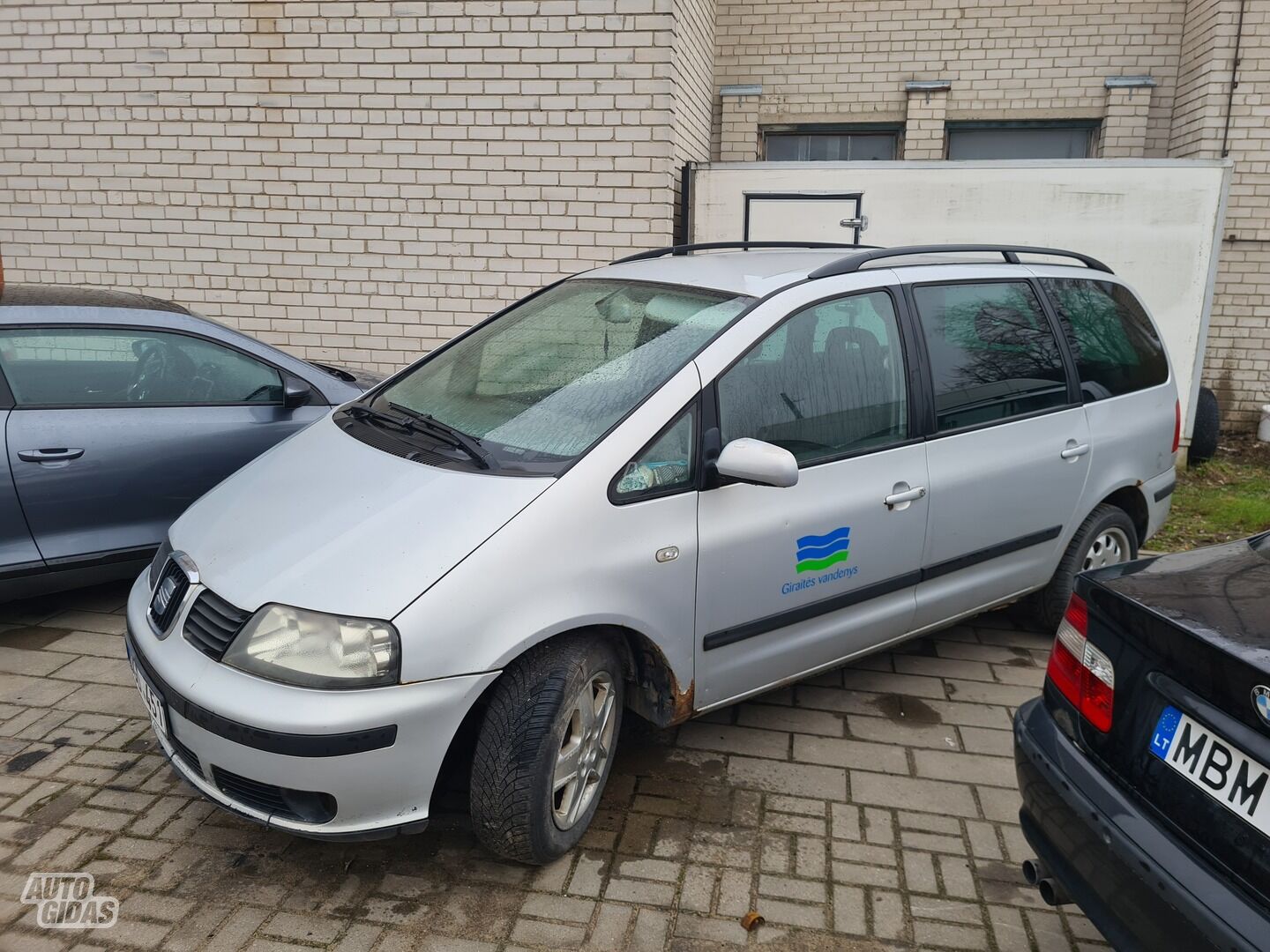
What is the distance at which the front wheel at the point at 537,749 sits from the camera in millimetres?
2582

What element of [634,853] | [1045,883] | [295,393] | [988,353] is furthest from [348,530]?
[988,353]

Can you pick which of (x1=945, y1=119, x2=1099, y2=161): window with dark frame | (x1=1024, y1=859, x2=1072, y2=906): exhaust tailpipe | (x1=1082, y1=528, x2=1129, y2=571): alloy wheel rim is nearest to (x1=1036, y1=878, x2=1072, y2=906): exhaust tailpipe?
(x1=1024, y1=859, x2=1072, y2=906): exhaust tailpipe

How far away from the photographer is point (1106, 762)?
219 cm

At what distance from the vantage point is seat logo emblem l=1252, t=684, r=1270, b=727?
1.80 m

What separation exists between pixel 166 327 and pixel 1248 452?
802 centimetres

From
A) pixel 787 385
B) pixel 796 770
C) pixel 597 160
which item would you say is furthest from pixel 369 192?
pixel 796 770

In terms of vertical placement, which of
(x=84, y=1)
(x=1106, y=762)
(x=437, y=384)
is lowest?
(x=1106, y=762)

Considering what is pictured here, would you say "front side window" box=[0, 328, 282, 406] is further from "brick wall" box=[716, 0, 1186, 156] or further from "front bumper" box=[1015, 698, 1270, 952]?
"brick wall" box=[716, 0, 1186, 156]

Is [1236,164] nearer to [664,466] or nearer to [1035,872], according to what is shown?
[664,466]

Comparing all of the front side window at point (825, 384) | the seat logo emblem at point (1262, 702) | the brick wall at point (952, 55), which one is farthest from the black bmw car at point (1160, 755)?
the brick wall at point (952, 55)

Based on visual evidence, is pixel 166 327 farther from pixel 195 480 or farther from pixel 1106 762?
pixel 1106 762

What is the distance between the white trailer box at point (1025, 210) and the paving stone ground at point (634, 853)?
4.07 meters

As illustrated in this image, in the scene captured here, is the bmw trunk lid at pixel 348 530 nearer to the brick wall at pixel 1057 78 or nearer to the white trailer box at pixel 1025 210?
the white trailer box at pixel 1025 210

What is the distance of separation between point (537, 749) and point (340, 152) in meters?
5.53
